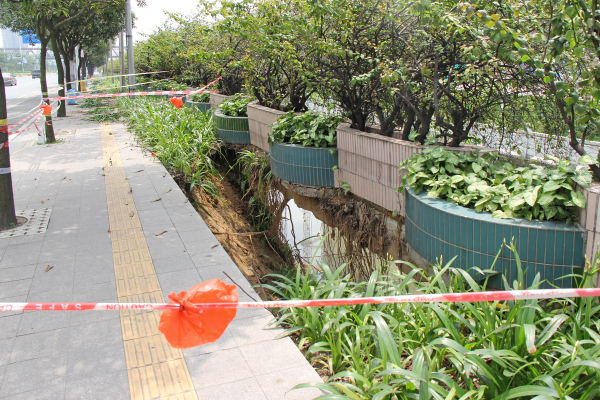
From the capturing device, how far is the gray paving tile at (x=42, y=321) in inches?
148

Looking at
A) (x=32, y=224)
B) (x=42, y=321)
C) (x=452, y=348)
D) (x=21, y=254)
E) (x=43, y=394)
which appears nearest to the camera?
(x=452, y=348)

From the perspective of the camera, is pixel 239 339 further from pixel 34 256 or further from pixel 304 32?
pixel 304 32

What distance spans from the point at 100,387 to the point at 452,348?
2.02 m

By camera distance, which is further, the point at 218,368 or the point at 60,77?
the point at 60,77

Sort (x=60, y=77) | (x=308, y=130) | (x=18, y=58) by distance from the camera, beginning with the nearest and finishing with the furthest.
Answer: (x=308, y=130), (x=60, y=77), (x=18, y=58)

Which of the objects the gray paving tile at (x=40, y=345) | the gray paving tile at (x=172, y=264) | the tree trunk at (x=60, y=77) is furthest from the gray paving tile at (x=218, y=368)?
the tree trunk at (x=60, y=77)

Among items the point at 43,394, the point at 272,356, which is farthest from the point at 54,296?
the point at 272,356

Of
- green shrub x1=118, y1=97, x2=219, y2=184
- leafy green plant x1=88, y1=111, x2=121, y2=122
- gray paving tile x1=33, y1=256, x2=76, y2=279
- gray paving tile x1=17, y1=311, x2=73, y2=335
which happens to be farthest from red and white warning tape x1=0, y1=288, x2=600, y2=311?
leafy green plant x1=88, y1=111, x2=121, y2=122

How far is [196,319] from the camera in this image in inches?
120

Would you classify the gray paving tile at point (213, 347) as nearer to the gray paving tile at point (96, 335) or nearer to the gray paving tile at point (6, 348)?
the gray paving tile at point (96, 335)

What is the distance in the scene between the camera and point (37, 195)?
25.1 ft

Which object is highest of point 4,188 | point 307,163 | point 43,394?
point 307,163

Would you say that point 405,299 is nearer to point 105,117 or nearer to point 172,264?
point 172,264

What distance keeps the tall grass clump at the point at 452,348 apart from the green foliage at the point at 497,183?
2.27 ft
